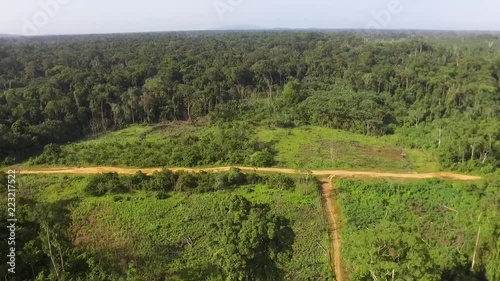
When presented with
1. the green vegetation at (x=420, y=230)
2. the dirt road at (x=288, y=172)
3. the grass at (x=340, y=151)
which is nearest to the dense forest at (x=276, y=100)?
the dirt road at (x=288, y=172)

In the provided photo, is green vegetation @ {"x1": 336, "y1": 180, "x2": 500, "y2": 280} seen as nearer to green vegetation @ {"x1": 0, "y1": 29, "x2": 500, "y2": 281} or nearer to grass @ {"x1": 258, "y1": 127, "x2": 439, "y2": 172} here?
green vegetation @ {"x1": 0, "y1": 29, "x2": 500, "y2": 281}

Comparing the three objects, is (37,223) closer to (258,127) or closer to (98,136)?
(98,136)

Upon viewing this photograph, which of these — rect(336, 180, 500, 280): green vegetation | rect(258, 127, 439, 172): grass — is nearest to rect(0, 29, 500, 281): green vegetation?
rect(336, 180, 500, 280): green vegetation

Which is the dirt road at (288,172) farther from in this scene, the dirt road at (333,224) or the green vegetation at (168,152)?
the dirt road at (333,224)

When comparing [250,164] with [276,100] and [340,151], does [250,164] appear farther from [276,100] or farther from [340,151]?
[276,100]

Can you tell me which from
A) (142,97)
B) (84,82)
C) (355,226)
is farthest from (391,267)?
(84,82)

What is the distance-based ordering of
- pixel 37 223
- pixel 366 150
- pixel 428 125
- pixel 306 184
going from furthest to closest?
pixel 428 125
pixel 366 150
pixel 306 184
pixel 37 223
